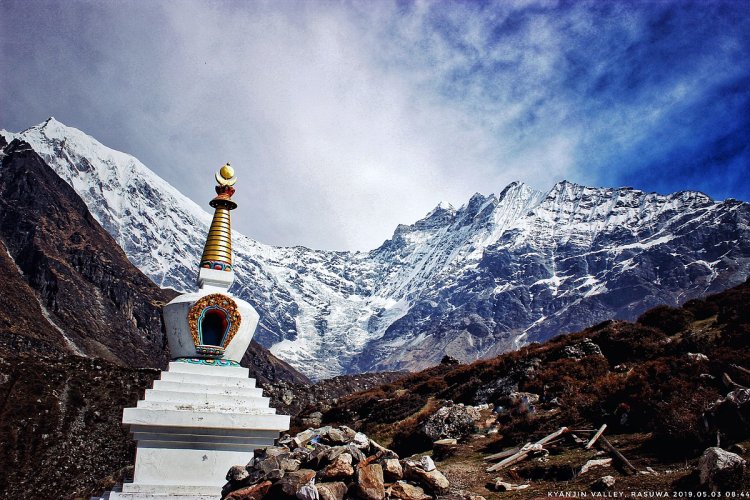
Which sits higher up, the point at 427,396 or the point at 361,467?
the point at 427,396

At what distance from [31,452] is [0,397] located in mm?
5015

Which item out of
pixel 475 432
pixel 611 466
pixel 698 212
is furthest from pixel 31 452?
pixel 698 212

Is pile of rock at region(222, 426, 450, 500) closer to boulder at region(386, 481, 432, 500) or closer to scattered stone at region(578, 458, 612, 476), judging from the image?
boulder at region(386, 481, 432, 500)

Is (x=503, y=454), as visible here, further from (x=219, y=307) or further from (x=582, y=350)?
(x=582, y=350)

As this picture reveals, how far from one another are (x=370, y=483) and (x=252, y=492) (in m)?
1.52

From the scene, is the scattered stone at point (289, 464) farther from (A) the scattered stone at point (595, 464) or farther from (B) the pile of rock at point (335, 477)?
(A) the scattered stone at point (595, 464)

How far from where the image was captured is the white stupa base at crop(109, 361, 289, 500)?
9.77m

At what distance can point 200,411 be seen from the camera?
10062 millimetres

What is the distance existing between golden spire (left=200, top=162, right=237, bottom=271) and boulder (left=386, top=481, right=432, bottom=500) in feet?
22.2

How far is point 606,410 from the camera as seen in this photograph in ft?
37.2

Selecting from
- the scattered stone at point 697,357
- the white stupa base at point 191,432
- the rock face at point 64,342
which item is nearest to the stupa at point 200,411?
the white stupa base at point 191,432

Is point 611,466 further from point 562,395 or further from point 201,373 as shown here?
point 201,373

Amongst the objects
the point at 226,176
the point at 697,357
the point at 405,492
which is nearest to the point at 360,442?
the point at 405,492

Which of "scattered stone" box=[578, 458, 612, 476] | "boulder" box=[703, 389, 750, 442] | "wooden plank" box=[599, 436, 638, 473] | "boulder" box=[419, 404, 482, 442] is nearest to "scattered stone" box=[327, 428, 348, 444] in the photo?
"scattered stone" box=[578, 458, 612, 476]
